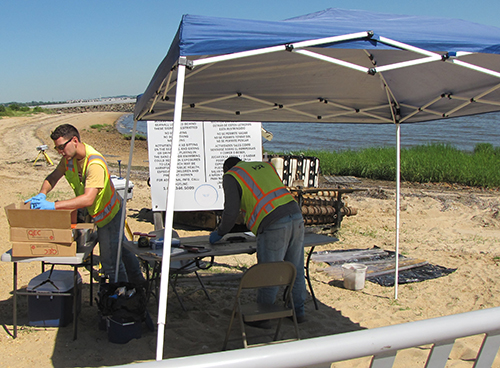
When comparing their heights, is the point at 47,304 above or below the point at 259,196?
below

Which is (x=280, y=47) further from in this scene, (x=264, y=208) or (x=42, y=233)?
(x=42, y=233)

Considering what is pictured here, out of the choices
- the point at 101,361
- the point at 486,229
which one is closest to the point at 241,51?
the point at 101,361

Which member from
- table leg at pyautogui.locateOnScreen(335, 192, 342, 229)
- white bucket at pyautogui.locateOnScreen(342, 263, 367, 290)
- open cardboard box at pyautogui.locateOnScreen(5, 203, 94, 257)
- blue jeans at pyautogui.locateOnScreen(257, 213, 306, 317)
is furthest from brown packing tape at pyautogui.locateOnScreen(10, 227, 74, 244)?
table leg at pyautogui.locateOnScreen(335, 192, 342, 229)

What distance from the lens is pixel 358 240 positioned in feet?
27.4

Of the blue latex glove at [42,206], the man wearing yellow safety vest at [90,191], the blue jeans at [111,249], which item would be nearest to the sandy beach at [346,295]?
the blue jeans at [111,249]

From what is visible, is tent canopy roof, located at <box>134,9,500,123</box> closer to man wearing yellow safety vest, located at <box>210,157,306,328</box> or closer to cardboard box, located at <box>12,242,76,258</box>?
man wearing yellow safety vest, located at <box>210,157,306,328</box>

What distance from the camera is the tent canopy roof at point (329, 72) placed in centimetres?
292

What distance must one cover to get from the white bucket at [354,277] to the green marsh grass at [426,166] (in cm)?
1043

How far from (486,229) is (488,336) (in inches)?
341

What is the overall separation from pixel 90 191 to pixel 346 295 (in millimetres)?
3341

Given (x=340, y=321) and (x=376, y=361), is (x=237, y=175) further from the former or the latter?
(x=376, y=361)

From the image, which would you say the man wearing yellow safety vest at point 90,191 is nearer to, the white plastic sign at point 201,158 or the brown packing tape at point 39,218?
the brown packing tape at point 39,218

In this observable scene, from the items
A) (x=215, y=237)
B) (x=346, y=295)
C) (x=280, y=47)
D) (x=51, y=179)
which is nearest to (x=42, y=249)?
(x=51, y=179)

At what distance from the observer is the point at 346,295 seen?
5590 millimetres
